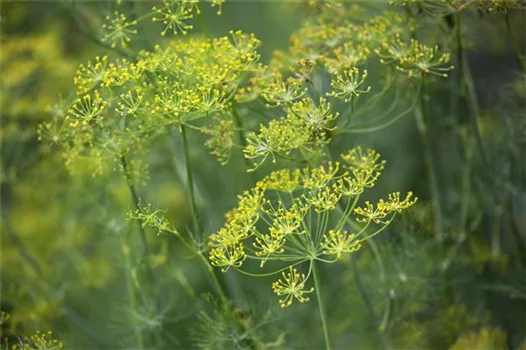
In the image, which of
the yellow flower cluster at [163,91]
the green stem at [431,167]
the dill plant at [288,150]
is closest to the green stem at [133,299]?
the dill plant at [288,150]

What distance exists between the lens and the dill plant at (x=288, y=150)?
7.52 feet

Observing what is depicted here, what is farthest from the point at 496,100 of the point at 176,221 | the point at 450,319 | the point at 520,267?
the point at 176,221

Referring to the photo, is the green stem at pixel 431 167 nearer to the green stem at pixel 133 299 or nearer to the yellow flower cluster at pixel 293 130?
the yellow flower cluster at pixel 293 130

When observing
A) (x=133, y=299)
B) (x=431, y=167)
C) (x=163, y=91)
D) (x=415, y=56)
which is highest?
(x=163, y=91)

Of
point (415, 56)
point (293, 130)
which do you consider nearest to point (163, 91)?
point (293, 130)

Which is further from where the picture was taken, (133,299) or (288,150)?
(133,299)

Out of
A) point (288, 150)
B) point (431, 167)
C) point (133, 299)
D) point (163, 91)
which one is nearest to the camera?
point (288, 150)

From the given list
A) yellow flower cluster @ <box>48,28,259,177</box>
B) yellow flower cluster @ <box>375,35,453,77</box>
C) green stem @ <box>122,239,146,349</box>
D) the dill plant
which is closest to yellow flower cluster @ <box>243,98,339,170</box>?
the dill plant

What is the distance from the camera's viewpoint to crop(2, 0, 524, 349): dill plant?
2.29 metres

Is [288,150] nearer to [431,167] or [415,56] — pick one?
[415,56]

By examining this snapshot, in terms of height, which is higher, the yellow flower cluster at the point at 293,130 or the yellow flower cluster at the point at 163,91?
the yellow flower cluster at the point at 163,91

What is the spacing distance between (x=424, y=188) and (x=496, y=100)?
689 mm

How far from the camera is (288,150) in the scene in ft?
7.82

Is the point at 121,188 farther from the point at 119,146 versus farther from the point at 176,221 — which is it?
the point at 119,146
